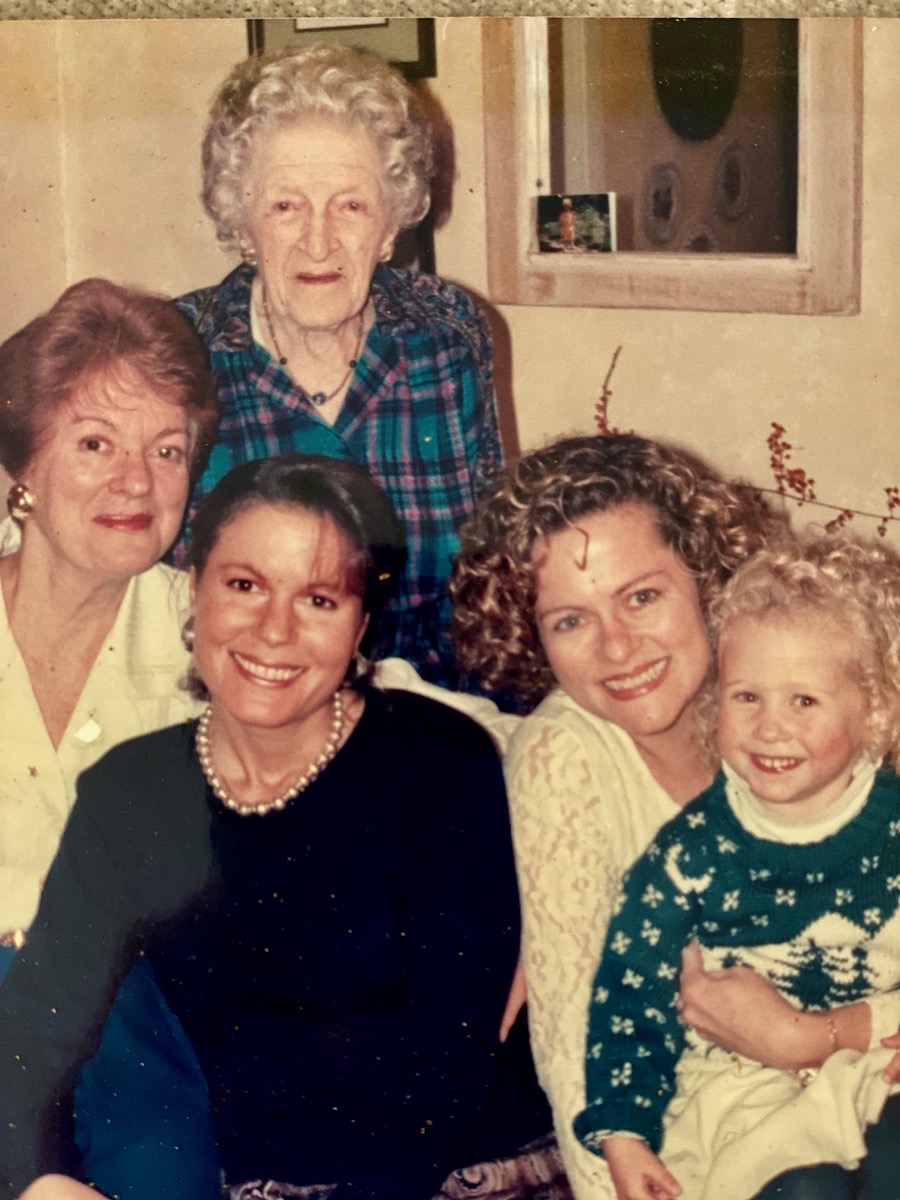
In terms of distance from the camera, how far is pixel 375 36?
4.28 ft

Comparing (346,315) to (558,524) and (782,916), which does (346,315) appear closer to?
(558,524)

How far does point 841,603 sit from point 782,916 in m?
0.30

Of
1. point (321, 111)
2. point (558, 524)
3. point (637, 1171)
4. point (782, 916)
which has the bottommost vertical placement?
point (637, 1171)

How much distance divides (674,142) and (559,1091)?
927mm

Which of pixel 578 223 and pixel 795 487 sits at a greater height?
pixel 578 223

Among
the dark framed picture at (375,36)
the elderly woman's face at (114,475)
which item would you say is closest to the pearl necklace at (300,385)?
the elderly woman's face at (114,475)

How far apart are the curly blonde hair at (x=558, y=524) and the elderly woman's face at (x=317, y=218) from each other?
24 cm

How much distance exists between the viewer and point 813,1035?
1271mm

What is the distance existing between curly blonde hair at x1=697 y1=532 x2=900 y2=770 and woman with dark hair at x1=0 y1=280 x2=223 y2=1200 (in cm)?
53

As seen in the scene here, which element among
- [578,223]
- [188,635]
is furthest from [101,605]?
[578,223]

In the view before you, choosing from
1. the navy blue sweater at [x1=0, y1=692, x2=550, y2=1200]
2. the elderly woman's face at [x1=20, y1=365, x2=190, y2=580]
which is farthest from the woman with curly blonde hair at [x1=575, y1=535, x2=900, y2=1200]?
the elderly woman's face at [x1=20, y1=365, x2=190, y2=580]

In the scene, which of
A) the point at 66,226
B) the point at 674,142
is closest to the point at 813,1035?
the point at 674,142

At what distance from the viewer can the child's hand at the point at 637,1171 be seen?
128 centimetres

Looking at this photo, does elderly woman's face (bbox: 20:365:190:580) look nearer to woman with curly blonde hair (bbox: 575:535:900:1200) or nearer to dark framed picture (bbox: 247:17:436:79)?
dark framed picture (bbox: 247:17:436:79)
